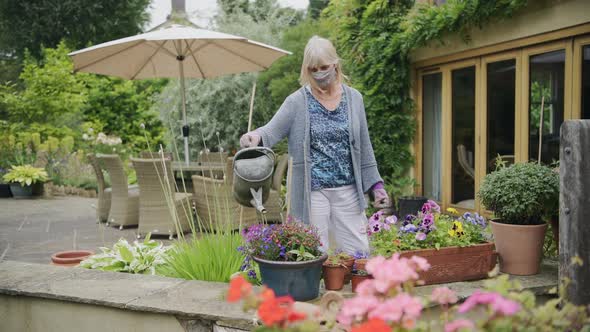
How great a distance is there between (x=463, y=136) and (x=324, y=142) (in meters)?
4.27

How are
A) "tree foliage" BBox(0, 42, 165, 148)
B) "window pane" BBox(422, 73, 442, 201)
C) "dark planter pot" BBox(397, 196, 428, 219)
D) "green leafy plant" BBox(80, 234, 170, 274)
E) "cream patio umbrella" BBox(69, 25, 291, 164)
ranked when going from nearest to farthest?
"green leafy plant" BBox(80, 234, 170, 274), "cream patio umbrella" BBox(69, 25, 291, 164), "dark planter pot" BBox(397, 196, 428, 219), "window pane" BBox(422, 73, 442, 201), "tree foliage" BBox(0, 42, 165, 148)

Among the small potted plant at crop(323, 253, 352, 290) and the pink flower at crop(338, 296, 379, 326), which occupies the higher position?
the pink flower at crop(338, 296, 379, 326)

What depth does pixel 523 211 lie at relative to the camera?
3150 mm

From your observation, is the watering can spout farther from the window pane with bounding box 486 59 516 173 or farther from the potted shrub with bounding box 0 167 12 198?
the potted shrub with bounding box 0 167 12 198

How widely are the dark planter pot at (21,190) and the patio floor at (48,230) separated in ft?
1.25

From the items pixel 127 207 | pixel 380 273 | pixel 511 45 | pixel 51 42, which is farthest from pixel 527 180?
pixel 51 42

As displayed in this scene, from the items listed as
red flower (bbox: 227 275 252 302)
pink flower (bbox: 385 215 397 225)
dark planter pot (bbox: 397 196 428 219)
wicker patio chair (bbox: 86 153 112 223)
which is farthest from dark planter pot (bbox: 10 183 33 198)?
red flower (bbox: 227 275 252 302)

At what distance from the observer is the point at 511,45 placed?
5750mm

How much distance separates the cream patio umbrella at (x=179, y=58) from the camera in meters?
6.43

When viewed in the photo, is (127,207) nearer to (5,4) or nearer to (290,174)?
(290,174)

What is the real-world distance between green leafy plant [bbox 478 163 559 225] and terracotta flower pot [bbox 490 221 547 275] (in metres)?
0.09

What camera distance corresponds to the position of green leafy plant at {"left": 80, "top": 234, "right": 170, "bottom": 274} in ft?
11.1

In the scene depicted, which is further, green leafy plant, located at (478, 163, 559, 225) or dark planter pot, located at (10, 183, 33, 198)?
dark planter pot, located at (10, 183, 33, 198)

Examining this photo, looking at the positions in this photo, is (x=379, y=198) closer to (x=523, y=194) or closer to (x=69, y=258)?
(x=523, y=194)
